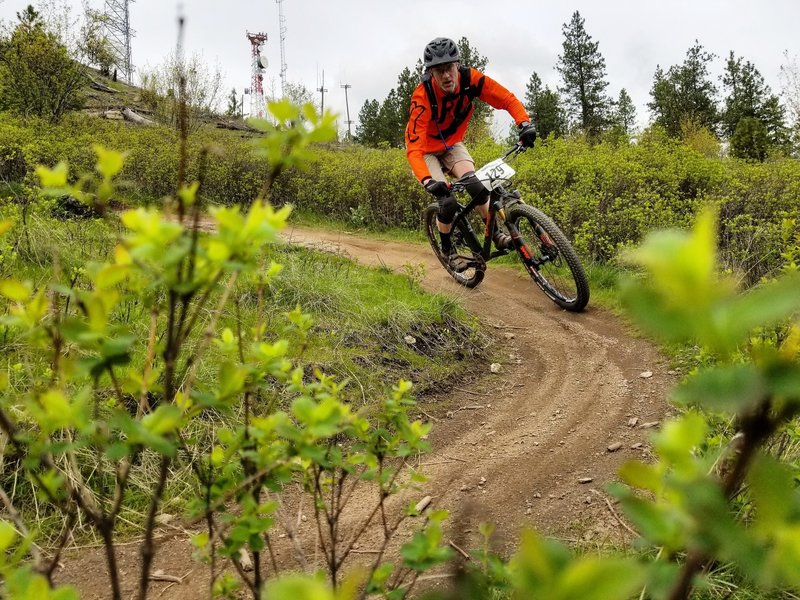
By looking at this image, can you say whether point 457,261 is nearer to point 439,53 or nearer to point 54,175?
point 439,53

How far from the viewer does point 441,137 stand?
18.7 feet

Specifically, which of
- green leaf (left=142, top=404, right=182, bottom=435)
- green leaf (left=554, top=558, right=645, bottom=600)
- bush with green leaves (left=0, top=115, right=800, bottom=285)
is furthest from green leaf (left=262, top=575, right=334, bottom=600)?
bush with green leaves (left=0, top=115, right=800, bottom=285)

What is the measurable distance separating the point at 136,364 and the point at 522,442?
91.5 inches

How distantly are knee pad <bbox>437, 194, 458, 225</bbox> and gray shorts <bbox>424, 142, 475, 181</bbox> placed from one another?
0.75 feet

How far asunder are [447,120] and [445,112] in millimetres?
93

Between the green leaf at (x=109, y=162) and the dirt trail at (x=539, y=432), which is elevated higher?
the green leaf at (x=109, y=162)

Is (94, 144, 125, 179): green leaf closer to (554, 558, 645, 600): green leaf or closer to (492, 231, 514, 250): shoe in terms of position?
(554, 558, 645, 600): green leaf

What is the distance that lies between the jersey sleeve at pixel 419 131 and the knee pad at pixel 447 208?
0.29m

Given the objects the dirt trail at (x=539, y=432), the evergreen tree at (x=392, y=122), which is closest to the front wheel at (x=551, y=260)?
the dirt trail at (x=539, y=432)

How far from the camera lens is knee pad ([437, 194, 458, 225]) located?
5559 millimetres

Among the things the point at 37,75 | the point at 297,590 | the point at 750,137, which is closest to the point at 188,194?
the point at 297,590

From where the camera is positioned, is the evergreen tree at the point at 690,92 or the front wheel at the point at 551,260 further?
the evergreen tree at the point at 690,92

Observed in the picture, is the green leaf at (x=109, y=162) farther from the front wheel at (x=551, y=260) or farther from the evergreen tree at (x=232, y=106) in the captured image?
the evergreen tree at (x=232, y=106)

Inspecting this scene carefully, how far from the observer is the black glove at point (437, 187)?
5.27 meters
